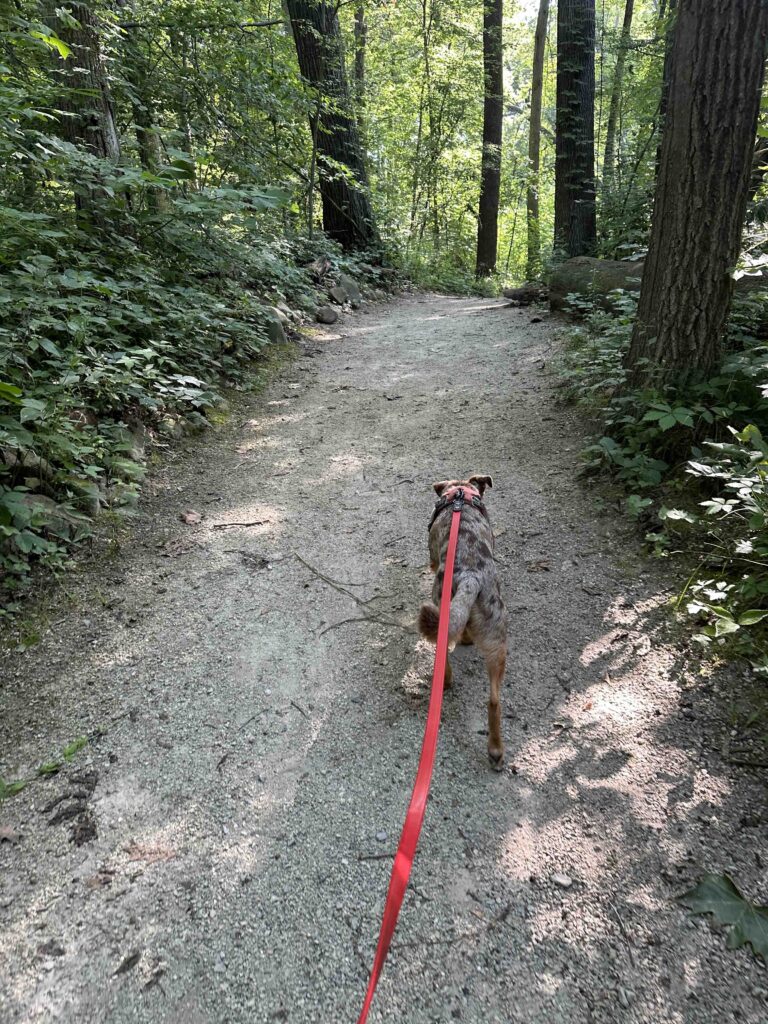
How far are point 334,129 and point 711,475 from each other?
11.7 metres

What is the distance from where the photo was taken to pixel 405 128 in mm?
17797

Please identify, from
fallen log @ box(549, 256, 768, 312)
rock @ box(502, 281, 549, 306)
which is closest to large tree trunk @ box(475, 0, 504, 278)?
rock @ box(502, 281, 549, 306)

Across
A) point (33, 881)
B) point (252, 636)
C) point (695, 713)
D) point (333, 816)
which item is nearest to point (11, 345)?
point (252, 636)

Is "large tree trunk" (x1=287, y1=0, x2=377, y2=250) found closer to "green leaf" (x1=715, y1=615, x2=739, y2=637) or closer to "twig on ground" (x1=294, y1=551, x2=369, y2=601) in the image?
"twig on ground" (x1=294, y1=551, x2=369, y2=601)

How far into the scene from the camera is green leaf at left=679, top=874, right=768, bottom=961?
187cm

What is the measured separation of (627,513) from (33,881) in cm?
400

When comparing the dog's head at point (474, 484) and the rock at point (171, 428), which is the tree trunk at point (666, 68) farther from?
the rock at point (171, 428)

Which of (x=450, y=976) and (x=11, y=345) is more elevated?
(x=11, y=345)

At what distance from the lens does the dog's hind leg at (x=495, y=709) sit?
2.62m

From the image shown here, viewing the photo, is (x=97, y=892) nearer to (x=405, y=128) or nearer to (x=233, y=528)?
(x=233, y=528)

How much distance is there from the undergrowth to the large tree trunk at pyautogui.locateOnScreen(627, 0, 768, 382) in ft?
0.89

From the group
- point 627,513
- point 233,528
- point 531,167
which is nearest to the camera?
point 627,513

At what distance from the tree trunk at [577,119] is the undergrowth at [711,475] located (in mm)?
6439

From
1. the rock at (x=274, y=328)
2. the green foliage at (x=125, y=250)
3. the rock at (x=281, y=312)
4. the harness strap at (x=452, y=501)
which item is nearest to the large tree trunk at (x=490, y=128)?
the green foliage at (x=125, y=250)
